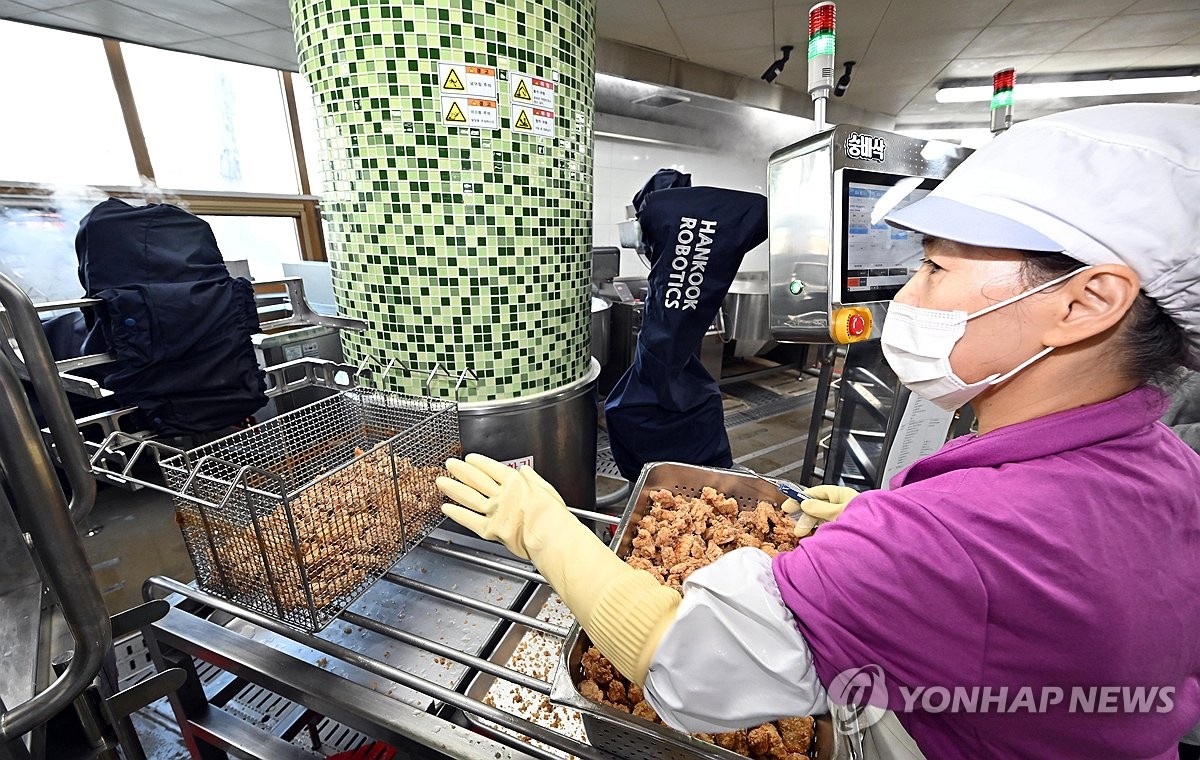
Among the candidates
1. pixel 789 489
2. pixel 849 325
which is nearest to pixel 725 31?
pixel 849 325

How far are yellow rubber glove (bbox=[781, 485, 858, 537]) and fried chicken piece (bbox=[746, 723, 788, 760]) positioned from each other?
426 millimetres

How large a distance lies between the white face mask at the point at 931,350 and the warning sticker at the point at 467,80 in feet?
3.73

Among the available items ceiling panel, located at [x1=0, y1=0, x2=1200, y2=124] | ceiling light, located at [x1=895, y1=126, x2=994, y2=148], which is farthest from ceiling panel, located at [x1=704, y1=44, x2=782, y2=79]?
ceiling light, located at [x1=895, y1=126, x2=994, y2=148]

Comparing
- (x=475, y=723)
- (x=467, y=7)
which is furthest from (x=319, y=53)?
(x=475, y=723)

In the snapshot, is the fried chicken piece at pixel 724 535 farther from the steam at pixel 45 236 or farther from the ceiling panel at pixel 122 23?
the steam at pixel 45 236

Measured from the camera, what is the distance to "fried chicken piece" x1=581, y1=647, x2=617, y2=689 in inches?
33.9

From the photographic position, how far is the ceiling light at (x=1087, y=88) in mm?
4395

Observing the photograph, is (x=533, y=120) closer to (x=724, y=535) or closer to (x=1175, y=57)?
(x=724, y=535)

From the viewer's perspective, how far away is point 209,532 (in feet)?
2.77

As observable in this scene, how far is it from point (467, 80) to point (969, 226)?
3.97 ft

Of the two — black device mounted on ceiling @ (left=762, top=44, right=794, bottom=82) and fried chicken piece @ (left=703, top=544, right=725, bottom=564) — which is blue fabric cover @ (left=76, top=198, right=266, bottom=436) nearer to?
fried chicken piece @ (left=703, top=544, right=725, bottom=564)

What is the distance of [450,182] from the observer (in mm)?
1345

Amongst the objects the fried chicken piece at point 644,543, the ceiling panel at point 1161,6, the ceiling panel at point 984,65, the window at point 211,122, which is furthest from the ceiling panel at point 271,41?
the ceiling panel at point 1161,6

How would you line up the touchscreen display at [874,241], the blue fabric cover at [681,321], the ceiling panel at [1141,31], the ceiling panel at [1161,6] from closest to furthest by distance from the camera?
the touchscreen display at [874,241] → the blue fabric cover at [681,321] → the ceiling panel at [1161,6] → the ceiling panel at [1141,31]
